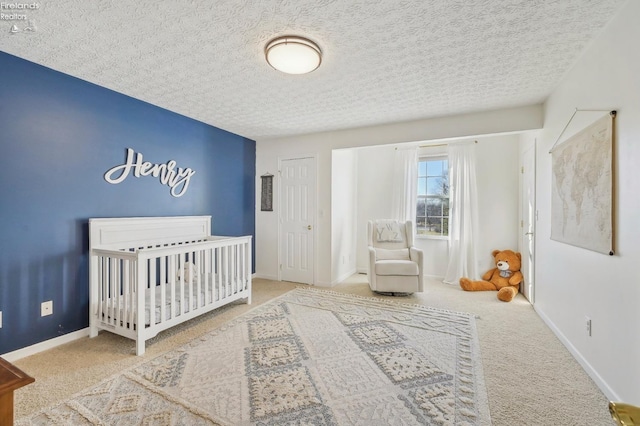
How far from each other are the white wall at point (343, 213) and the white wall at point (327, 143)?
0.12 metres

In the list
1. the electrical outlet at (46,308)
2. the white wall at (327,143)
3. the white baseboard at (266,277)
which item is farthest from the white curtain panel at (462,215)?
the electrical outlet at (46,308)

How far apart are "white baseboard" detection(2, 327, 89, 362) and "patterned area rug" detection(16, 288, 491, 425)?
97cm

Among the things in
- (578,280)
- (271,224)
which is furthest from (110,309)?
(578,280)

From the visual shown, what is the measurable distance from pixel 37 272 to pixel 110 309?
620mm

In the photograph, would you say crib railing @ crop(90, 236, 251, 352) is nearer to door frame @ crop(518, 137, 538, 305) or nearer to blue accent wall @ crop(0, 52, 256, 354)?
blue accent wall @ crop(0, 52, 256, 354)

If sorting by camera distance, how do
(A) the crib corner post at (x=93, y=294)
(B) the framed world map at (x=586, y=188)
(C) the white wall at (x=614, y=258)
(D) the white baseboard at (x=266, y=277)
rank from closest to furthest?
(C) the white wall at (x=614, y=258) → (B) the framed world map at (x=586, y=188) → (A) the crib corner post at (x=93, y=294) → (D) the white baseboard at (x=266, y=277)

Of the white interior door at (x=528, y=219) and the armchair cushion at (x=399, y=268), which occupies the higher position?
the white interior door at (x=528, y=219)

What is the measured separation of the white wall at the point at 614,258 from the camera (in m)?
1.52

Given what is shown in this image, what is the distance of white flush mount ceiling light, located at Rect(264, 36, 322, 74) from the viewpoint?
1889 mm

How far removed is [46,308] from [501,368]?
3612 millimetres

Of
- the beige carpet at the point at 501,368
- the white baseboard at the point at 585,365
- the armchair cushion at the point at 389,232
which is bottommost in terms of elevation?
the beige carpet at the point at 501,368

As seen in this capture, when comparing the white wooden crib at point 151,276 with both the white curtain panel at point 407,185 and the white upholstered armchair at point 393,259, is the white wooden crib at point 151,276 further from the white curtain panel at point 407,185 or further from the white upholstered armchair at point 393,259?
the white curtain panel at point 407,185

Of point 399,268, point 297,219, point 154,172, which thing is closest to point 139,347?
point 154,172

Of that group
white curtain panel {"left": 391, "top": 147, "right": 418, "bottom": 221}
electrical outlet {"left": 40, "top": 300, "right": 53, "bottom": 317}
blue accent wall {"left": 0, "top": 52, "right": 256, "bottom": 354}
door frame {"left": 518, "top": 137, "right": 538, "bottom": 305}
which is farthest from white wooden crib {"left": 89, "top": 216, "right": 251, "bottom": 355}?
door frame {"left": 518, "top": 137, "right": 538, "bottom": 305}
